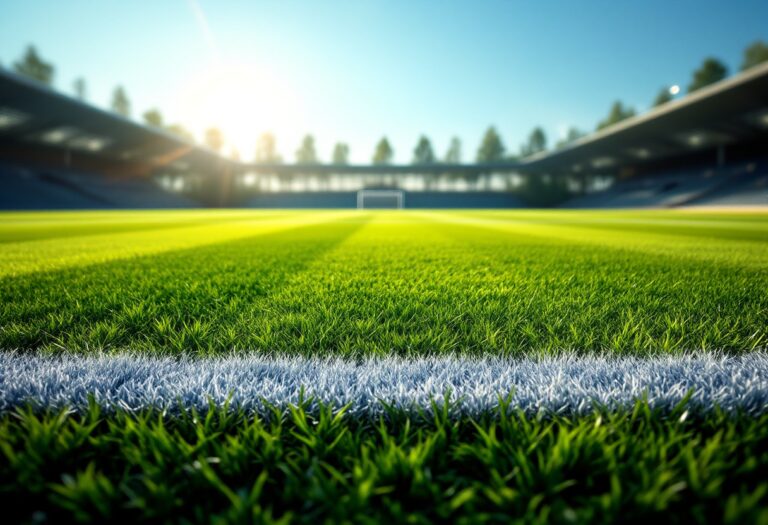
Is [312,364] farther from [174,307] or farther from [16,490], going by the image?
[174,307]

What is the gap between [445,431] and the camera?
1147 millimetres

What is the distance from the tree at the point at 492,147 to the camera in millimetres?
88125

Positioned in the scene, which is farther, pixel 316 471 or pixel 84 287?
pixel 84 287

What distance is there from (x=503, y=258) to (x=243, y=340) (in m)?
3.88

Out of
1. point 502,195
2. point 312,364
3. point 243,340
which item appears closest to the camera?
point 312,364

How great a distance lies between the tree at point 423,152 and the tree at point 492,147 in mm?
12285

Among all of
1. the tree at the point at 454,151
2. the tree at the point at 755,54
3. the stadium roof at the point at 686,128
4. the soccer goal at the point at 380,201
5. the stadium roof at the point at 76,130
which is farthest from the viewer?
the tree at the point at 454,151

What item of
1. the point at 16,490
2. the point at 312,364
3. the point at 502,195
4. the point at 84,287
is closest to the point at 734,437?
the point at 312,364

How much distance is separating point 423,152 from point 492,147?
16063 mm

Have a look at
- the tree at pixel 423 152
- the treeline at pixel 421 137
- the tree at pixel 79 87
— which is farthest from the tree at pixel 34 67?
the tree at pixel 423 152

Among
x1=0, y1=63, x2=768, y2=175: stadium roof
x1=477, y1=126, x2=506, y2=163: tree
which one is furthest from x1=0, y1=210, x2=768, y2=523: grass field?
x1=477, y1=126, x2=506, y2=163: tree

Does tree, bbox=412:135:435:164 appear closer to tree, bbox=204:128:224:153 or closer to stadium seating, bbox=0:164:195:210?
tree, bbox=204:128:224:153

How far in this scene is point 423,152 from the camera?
93812 millimetres

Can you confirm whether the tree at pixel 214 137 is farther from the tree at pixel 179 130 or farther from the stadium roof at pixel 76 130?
the stadium roof at pixel 76 130
